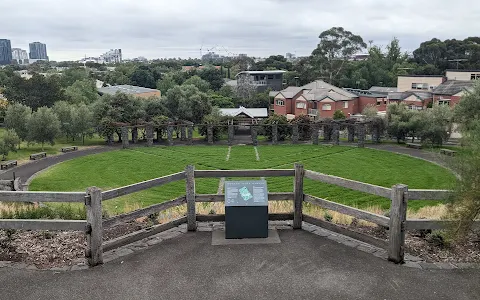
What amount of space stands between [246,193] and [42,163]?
29.1 meters

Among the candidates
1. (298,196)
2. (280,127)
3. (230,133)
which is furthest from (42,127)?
(298,196)

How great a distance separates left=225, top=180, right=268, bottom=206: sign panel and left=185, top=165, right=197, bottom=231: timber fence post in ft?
2.08

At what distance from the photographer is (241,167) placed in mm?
31219

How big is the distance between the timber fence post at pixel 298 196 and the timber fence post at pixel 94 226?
11.2ft

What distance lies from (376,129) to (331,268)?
3764 centimetres

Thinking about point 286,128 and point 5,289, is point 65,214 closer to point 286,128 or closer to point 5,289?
point 5,289

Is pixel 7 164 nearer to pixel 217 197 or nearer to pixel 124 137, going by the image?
pixel 124 137

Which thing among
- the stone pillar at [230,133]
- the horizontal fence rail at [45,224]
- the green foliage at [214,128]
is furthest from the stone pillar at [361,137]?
the horizontal fence rail at [45,224]

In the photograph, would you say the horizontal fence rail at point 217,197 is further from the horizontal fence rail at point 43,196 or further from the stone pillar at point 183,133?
the stone pillar at point 183,133

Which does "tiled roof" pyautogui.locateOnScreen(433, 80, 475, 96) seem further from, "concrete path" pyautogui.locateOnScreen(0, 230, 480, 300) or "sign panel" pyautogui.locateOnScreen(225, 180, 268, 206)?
"concrete path" pyautogui.locateOnScreen(0, 230, 480, 300)

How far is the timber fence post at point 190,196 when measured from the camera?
748 cm

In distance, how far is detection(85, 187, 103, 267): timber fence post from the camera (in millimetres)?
6246

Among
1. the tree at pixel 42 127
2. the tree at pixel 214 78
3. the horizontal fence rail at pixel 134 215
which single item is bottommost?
the tree at pixel 42 127

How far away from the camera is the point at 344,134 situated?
155 feet
